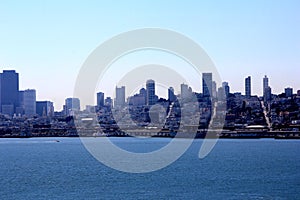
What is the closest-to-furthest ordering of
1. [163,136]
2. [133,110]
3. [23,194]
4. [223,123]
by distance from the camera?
1. [23,194]
2. [163,136]
3. [223,123]
4. [133,110]

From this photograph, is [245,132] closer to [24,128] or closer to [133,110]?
[133,110]

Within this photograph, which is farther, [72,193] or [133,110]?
[133,110]

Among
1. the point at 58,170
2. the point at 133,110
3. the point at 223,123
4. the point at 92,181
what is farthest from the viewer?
the point at 133,110

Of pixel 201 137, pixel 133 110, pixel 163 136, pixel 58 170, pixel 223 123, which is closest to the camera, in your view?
pixel 58 170

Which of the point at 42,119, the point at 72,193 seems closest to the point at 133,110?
the point at 42,119

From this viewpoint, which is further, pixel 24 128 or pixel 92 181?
pixel 24 128

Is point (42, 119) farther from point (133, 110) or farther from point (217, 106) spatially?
point (217, 106)

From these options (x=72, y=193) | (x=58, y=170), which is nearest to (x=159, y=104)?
(x=58, y=170)

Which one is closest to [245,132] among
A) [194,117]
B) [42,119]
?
[194,117]

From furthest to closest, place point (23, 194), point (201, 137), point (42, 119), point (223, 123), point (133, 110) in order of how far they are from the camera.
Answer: point (42, 119), point (133, 110), point (223, 123), point (201, 137), point (23, 194)
